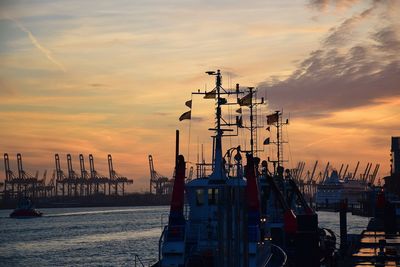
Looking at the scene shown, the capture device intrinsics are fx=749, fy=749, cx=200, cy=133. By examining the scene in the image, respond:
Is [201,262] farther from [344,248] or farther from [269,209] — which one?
[344,248]

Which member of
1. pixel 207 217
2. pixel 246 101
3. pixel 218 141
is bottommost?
pixel 207 217

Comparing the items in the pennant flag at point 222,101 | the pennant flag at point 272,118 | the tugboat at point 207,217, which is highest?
the pennant flag at point 272,118

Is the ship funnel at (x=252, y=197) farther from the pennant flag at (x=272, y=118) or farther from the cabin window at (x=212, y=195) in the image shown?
the pennant flag at (x=272, y=118)

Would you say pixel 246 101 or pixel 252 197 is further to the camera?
pixel 246 101

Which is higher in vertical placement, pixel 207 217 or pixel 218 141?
pixel 218 141

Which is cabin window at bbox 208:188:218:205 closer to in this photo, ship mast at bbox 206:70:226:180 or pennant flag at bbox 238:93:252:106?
ship mast at bbox 206:70:226:180

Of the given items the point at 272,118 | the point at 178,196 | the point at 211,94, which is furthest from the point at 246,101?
the point at 272,118

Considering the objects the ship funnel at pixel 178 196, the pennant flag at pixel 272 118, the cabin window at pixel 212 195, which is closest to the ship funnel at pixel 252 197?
the cabin window at pixel 212 195

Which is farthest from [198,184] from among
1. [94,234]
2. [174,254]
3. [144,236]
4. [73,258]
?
[94,234]

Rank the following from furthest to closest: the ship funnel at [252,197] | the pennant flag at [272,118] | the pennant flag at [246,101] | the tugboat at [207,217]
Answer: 1. the pennant flag at [272,118]
2. the pennant flag at [246,101]
3. the ship funnel at [252,197]
4. the tugboat at [207,217]

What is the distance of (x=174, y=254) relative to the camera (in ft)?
125

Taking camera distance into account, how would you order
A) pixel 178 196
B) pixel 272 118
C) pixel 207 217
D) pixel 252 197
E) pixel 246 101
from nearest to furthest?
pixel 178 196
pixel 252 197
pixel 207 217
pixel 246 101
pixel 272 118

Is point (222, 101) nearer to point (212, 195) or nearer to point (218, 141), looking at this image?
point (218, 141)

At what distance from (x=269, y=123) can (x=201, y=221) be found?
90.2ft
